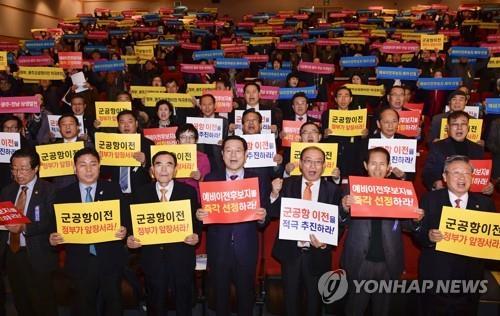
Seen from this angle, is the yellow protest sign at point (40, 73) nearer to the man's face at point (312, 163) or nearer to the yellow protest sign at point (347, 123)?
the yellow protest sign at point (347, 123)

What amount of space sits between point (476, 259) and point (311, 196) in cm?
134

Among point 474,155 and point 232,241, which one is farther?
point 474,155

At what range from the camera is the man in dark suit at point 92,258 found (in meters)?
3.60

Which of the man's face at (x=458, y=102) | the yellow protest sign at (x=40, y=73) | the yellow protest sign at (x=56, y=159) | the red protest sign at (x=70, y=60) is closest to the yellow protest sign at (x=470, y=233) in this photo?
the man's face at (x=458, y=102)

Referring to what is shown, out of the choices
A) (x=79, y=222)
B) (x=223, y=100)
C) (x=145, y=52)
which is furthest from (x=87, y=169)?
(x=145, y=52)

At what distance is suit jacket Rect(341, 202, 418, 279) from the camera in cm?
346

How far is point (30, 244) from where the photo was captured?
367 cm

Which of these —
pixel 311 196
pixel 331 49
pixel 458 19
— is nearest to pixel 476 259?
pixel 311 196

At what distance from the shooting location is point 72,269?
3605 mm

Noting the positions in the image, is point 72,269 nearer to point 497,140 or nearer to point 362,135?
point 362,135

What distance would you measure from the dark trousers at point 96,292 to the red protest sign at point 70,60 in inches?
241

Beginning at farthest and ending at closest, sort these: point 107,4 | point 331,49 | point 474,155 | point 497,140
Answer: point 107,4, point 331,49, point 497,140, point 474,155

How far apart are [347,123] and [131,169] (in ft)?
8.55

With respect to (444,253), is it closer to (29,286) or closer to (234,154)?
(234,154)
